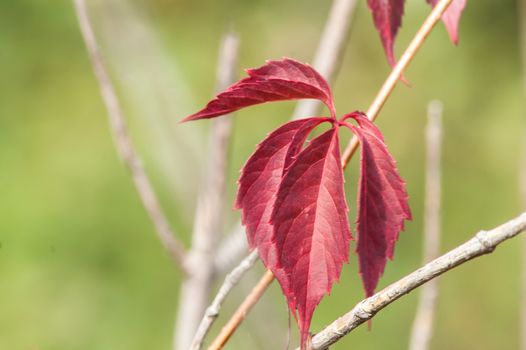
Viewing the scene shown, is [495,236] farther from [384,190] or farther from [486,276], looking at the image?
[486,276]

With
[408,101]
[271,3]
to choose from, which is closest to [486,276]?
[408,101]

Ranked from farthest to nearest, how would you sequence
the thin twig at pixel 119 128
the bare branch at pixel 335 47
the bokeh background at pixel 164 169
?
the bokeh background at pixel 164 169 < the bare branch at pixel 335 47 < the thin twig at pixel 119 128

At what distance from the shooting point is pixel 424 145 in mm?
2887

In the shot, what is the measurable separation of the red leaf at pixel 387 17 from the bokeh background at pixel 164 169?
1.61 meters

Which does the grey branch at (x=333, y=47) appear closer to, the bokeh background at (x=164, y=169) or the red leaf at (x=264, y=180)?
the red leaf at (x=264, y=180)

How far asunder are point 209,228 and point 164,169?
3.52 ft

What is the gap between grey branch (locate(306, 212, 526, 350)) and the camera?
56 cm

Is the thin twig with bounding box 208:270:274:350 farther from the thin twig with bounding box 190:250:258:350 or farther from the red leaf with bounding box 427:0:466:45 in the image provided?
the red leaf with bounding box 427:0:466:45

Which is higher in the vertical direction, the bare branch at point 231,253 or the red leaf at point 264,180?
the red leaf at point 264,180

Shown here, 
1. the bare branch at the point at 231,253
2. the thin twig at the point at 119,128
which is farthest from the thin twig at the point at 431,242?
the thin twig at the point at 119,128

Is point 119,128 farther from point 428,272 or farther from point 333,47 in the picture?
point 428,272

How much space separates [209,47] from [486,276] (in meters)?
1.44

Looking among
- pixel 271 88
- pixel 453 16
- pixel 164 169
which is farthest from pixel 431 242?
pixel 164 169

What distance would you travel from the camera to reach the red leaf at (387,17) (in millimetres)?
802
